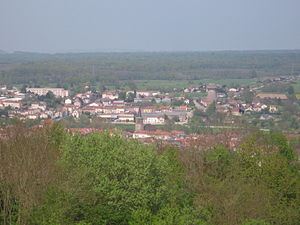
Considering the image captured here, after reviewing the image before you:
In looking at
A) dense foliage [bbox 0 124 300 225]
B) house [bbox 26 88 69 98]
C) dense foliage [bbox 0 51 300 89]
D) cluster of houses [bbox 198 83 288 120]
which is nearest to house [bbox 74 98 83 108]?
house [bbox 26 88 69 98]

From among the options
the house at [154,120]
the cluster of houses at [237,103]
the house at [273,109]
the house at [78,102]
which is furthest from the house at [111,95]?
the house at [273,109]

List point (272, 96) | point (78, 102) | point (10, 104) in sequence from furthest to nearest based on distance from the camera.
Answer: point (272, 96) → point (78, 102) → point (10, 104)

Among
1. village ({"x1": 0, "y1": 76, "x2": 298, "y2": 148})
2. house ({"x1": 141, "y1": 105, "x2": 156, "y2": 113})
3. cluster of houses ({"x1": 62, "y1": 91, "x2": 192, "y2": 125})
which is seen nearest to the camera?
village ({"x1": 0, "y1": 76, "x2": 298, "y2": 148})

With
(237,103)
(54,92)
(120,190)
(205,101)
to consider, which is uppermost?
(120,190)

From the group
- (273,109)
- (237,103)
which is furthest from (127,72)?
(273,109)

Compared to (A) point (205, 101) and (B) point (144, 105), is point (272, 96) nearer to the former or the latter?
(A) point (205, 101)

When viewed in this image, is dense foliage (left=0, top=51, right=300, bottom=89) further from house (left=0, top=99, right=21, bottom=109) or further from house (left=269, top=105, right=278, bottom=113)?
house (left=269, top=105, right=278, bottom=113)

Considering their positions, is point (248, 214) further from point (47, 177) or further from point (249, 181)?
point (47, 177)

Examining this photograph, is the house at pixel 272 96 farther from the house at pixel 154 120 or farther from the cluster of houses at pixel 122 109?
the house at pixel 154 120
